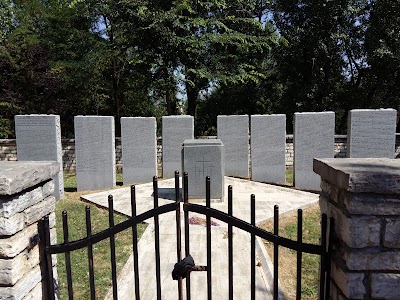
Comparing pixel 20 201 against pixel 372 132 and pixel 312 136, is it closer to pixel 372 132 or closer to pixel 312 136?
pixel 312 136

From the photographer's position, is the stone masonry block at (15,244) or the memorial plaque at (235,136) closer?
the stone masonry block at (15,244)

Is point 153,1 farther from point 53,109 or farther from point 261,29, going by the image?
point 53,109

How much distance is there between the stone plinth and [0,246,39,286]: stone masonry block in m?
4.57

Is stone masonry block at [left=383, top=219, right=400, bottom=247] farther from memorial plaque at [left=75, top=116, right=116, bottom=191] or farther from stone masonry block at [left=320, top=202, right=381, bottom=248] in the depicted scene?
memorial plaque at [left=75, top=116, right=116, bottom=191]

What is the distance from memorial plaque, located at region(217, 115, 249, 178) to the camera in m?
9.29

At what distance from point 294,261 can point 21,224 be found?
3.51 metres

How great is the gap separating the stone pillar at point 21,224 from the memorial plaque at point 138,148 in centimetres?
666

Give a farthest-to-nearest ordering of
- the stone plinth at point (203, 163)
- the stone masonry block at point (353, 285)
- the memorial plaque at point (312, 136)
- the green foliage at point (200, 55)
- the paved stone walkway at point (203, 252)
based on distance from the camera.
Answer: the green foliage at point (200, 55) → the memorial plaque at point (312, 136) → the stone plinth at point (203, 163) → the paved stone walkway at point (203, 252) → the stone masonry block at point (353, 285)

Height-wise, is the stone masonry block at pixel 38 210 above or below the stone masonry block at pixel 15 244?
above

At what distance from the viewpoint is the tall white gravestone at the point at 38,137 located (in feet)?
23.8

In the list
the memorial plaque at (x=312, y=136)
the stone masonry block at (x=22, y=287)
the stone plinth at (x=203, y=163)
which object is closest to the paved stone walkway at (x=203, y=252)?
the stone plinth at (x=203, y=163)

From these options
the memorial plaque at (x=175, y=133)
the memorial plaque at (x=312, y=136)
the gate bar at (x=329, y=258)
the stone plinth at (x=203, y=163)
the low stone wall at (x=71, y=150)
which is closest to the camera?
the gate bar at (x=329, y=258)

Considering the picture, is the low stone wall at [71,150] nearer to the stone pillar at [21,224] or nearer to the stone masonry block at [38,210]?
the stone masonry block at [38,210]

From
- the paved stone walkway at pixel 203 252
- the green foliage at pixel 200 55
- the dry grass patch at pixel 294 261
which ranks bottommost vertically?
the dry grass patch at pixel 294 261
